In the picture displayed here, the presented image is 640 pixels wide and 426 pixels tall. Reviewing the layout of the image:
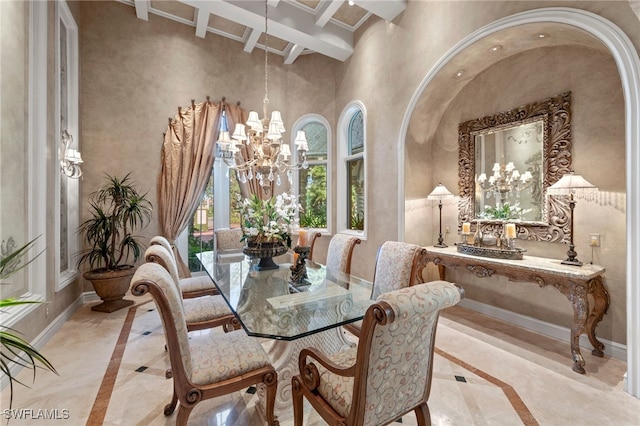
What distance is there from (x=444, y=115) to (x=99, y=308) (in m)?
5.21

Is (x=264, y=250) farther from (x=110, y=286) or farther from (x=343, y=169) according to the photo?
(x=343, y=169)

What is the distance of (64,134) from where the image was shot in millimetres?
3314

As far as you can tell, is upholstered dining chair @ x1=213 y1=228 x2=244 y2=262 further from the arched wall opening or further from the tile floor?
the arched wall opening

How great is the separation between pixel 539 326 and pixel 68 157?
17.9 feet

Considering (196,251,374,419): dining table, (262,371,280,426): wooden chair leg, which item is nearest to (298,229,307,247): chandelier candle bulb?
(196,251,374,419): dining table

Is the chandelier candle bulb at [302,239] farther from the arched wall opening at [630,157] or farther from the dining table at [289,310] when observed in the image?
the arched wall opening at [630,157]

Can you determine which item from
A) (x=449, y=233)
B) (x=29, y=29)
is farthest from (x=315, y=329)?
(x=29, y=29)

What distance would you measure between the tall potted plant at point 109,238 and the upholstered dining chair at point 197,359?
8.12ft

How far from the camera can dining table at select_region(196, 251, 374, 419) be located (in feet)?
5.10

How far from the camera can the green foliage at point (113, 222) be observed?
3.61 metres

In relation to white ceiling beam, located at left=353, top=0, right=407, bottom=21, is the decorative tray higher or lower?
lower

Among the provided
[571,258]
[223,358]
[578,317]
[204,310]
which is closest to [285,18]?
[204,310]

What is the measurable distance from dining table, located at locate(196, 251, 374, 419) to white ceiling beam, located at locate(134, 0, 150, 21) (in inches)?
160

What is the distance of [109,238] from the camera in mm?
3828
